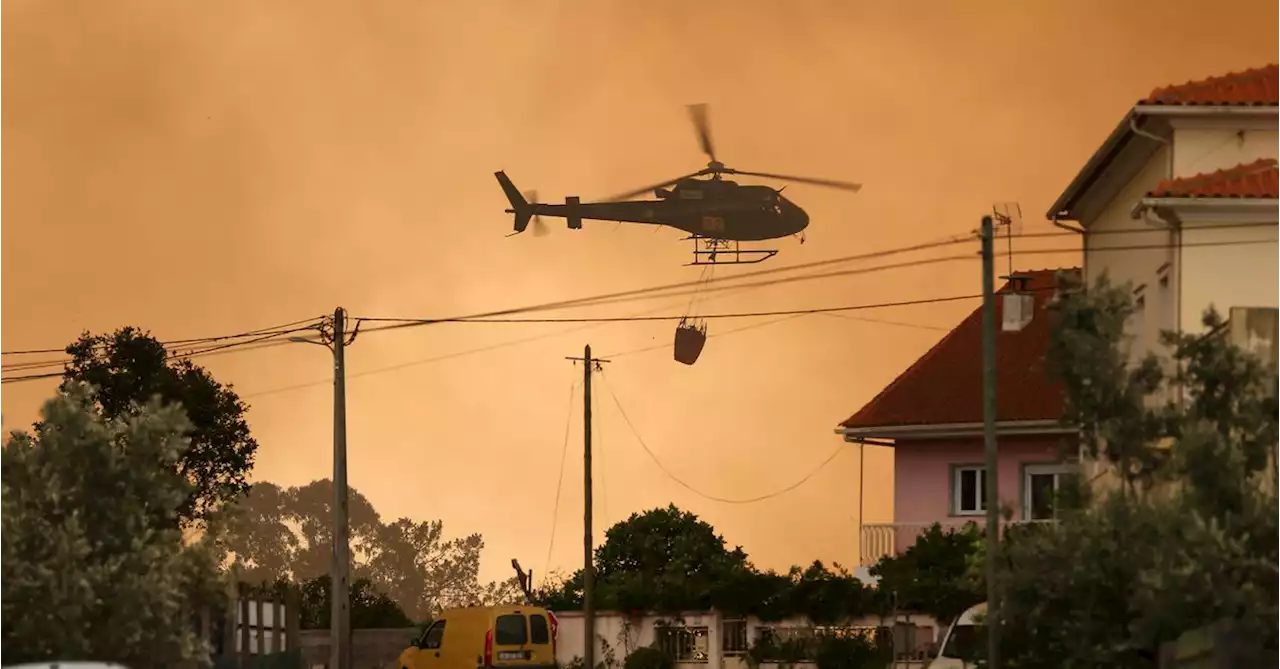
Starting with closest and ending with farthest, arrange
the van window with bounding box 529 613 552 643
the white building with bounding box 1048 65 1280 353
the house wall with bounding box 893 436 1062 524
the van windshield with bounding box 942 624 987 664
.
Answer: the van windshield with bounding box 942 624 987 664, the white building with bounding box 1048 65 1280 353, the van window with bounding box 529 613 552 643, the house wall with bounding box 893 436 1062 524

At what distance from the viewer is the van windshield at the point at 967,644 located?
34.4m

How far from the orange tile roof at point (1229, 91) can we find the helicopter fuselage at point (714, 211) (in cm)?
3015

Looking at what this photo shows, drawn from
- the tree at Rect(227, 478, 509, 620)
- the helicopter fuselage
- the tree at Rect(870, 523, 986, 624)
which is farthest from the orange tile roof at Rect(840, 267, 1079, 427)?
the tree at Rect(227, 478, 509, 620)

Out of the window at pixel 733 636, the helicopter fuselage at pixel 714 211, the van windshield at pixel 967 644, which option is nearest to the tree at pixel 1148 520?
the van windshield at pixel 967 644

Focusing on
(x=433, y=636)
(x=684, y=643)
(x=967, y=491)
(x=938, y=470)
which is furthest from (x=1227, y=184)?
(x=684, y=643)

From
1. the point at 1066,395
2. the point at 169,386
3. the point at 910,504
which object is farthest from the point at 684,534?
the point at 1066,395

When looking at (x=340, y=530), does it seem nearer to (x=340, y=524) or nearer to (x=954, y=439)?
(x=340, y=524)

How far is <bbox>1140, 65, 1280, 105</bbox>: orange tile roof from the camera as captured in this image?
1492 inches

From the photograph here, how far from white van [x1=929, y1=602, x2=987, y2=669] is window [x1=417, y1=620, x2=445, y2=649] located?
17529 millimetres

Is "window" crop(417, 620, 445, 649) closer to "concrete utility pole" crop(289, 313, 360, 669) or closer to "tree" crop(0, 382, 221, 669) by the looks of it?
"concrete utility pole" crop(289, 313, 360, 669)

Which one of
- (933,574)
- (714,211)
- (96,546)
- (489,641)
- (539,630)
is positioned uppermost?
(714,211)

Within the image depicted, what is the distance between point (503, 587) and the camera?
553 ft

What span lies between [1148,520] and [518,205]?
57.8 metres

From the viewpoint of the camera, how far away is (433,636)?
169 ft
